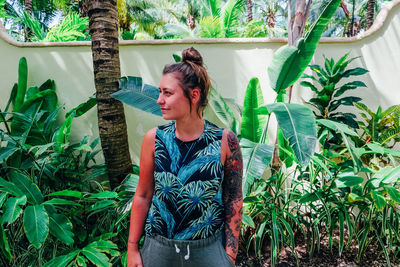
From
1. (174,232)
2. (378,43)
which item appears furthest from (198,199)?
(378,43)

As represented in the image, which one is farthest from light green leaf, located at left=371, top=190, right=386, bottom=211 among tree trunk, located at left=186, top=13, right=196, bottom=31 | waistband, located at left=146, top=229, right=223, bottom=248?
tree trunk, located at left=186, top=13, right=196, bottom=31

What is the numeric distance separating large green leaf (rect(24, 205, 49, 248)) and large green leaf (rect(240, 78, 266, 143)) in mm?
1733

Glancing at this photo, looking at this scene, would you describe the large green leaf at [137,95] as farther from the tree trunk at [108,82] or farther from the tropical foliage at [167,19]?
the tropical foliage at [167,19]

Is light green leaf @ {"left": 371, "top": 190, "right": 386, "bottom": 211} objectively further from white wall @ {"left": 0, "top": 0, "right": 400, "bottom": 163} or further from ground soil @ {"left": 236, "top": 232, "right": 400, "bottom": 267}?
white wall @ {"left": 0, "top": 0, "right": 400, "bottom": 163}

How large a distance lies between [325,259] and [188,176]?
6.88 ft

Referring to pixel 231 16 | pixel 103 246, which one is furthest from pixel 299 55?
pixel 231 16

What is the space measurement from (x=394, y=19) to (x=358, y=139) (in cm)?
144

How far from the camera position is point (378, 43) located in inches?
114

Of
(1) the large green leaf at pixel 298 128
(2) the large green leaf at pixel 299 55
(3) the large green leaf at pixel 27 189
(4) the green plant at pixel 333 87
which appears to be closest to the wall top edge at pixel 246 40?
(4) the green plant at pixel 333 87

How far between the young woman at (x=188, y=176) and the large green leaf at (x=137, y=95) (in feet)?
4.51

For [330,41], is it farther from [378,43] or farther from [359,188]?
[359,188]

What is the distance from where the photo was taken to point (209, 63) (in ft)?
10.1

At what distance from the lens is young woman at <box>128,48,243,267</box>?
3.24 feet

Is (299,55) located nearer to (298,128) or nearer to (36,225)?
(298,128)
